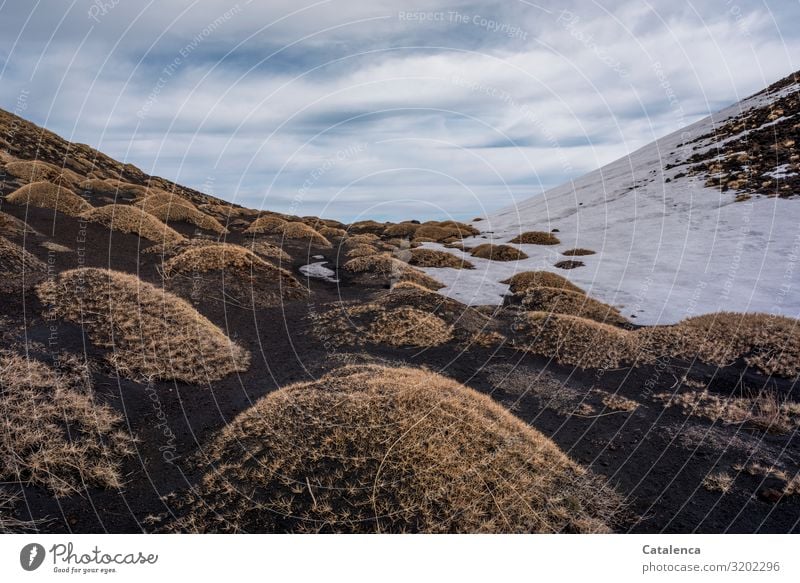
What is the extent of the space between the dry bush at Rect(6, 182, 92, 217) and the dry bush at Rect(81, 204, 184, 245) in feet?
7.12

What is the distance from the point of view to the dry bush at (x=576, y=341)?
26672 mm

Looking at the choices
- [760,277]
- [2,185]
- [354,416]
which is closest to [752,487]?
[354,416]

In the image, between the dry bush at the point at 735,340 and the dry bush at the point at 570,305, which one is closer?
the dry bush at the point at 735,340

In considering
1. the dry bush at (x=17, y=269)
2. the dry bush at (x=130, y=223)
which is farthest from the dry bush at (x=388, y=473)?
the dry bush at (x=130, y=223)

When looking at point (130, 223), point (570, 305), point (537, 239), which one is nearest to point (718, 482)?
point (570, 305)

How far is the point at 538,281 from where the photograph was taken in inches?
1860

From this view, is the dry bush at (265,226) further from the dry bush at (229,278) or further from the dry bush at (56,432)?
the dry bush at (56,432)

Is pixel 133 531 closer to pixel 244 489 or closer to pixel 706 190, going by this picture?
pixel 244 489

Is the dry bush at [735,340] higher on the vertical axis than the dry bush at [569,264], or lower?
lower

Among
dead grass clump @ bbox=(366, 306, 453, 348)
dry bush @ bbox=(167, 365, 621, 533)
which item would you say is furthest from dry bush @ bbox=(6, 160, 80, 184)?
dry bush @ bbox=(167, 365, 621, 533)

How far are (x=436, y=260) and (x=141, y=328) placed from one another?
42.2 meters

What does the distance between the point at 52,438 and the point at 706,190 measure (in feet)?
316

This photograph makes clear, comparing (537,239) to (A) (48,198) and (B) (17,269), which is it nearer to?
(A) (48,198)

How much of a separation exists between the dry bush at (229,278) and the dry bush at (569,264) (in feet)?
118
